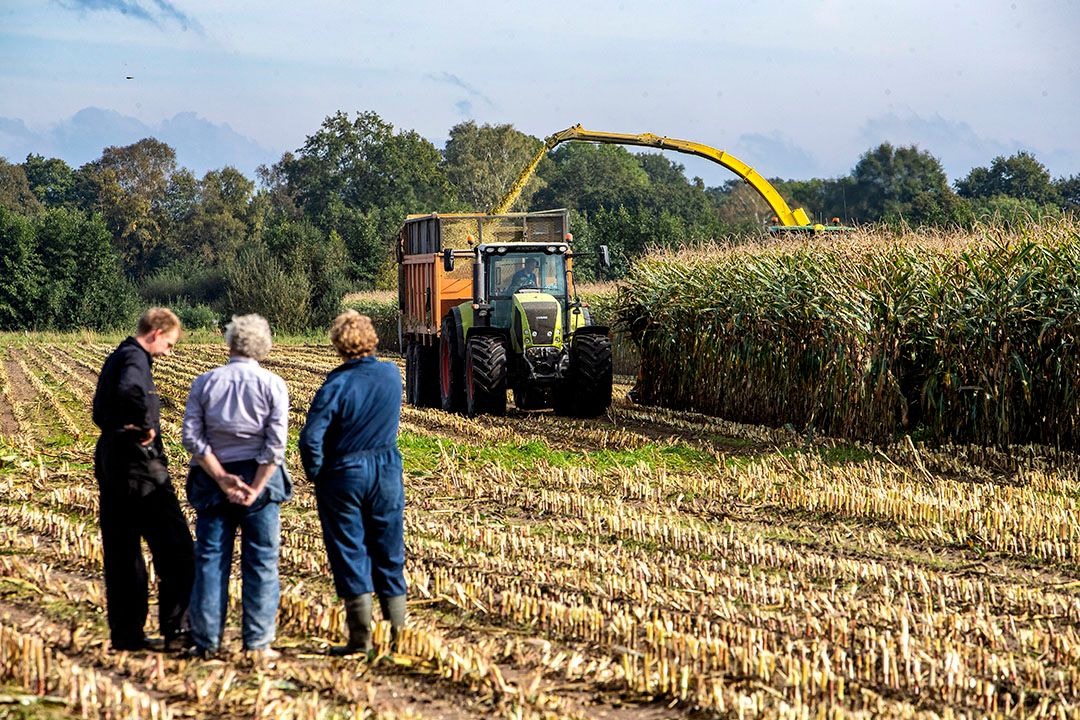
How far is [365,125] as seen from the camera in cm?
8181

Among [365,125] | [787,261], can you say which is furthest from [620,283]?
[365,125]

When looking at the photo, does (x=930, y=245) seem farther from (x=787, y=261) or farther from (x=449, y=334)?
(x=449, y=334)

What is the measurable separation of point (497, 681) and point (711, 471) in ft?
23.3

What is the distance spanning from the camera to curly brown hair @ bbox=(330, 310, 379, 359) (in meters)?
6.48

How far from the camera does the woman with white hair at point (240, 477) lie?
6285mm

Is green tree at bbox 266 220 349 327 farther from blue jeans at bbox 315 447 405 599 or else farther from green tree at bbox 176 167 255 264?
blue jeans at bbox 315 447 405 599

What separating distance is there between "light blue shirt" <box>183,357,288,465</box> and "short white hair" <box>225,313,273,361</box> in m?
0.06

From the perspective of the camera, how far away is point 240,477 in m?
6.30

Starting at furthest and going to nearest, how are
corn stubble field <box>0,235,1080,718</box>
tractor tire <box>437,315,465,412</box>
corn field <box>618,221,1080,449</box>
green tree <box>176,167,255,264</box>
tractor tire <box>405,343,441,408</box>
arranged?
green tree <box>176,167,255,264</box> → tractor tire <box>405,343,441,408</box> → tractor tire <box>437,315,465,412</box> → corn field <box>618,221,1080,449</box> → corn stubble field <box>0,235,1080,718</box>

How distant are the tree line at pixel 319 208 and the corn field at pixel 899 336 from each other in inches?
999

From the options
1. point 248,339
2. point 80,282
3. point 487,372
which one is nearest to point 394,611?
point 248,339

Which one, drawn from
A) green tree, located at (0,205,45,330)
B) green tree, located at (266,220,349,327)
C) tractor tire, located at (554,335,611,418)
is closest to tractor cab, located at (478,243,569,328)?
tractor tire, located at (554,335,611,418)

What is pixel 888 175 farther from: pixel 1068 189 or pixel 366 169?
pixel 366 169

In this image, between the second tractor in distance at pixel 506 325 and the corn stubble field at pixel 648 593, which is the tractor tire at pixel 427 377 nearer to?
the second tractor in distance at pixel 506 325
